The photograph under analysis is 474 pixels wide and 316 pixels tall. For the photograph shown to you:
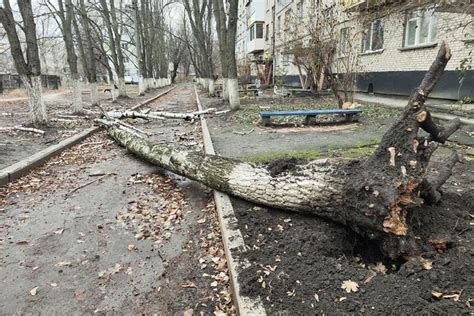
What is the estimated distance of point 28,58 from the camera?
8359mm

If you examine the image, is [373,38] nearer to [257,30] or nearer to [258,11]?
[257,30]

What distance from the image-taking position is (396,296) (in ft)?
6.50

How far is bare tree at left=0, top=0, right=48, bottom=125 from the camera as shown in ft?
26.1

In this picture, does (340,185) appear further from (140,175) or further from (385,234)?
(140,175)

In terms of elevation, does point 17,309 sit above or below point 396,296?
below

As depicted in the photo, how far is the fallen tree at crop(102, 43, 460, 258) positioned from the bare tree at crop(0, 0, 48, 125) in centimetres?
724

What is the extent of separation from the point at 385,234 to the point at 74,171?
4.89 metres

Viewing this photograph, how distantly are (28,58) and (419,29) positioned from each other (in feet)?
42.1

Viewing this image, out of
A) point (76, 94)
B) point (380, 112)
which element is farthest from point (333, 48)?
point (76, 94)

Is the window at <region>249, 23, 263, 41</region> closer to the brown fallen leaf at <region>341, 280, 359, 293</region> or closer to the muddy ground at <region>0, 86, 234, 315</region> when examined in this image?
the muddy ground at <region>0, 86, 234, 315</region>

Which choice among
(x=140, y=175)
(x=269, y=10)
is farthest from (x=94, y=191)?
(x=269, y=10)

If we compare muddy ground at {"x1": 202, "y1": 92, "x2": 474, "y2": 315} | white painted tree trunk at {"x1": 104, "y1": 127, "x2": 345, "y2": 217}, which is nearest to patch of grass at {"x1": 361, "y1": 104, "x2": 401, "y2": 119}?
muddy ground at {"x1": 202, "y1": 92, "x2": 474, "y2": 315}

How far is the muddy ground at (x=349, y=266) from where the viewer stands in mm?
1982

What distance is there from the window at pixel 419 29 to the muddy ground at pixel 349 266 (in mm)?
9933
